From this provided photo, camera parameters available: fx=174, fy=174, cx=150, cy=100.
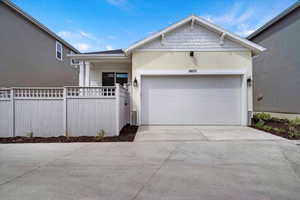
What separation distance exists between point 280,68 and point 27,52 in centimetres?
1579

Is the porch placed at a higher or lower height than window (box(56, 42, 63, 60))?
lower

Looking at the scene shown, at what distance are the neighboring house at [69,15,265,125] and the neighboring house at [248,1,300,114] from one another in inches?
123

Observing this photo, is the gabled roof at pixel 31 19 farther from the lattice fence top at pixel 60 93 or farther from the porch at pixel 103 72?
the lattice fence top at pixel 60 93

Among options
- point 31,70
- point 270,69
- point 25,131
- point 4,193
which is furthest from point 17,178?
point 270,69

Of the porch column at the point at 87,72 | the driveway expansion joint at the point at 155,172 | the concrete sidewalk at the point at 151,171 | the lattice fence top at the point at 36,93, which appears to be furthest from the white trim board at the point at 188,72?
the driveway expansion joint at the point at 155,172

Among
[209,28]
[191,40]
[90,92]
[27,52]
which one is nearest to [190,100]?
[191,40]

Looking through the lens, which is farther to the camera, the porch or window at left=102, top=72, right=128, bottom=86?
window at left=102, top=72, right=128, bottom=86

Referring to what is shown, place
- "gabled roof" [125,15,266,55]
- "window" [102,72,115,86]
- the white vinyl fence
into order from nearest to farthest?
the white vinyl fence → "gabled roof" [125,15,266,55] → "window" [102,72,115,86]

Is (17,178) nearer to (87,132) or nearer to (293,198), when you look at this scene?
(87,132)

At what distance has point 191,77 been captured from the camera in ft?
29.1

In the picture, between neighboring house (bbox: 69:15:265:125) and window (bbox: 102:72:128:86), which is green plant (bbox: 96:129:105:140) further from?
window (bbox: 102:72:128:86)

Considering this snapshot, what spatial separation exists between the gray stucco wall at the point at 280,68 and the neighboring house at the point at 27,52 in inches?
598

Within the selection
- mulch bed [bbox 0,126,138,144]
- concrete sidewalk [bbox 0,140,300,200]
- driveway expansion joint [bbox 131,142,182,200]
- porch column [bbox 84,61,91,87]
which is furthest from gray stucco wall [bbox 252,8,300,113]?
porch column [bbox 84,61,91,87]

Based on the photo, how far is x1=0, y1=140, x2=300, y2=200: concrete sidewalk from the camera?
2527mm
